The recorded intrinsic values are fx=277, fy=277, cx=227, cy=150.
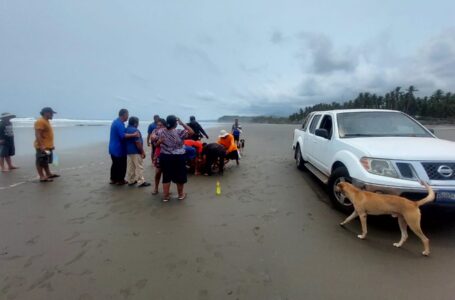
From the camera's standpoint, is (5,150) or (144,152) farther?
(5,150)

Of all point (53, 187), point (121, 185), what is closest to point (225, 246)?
point (121, 185)

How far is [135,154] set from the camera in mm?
6836

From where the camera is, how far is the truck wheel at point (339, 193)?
15.1 feet

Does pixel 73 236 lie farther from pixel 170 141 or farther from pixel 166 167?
pixel 170 141

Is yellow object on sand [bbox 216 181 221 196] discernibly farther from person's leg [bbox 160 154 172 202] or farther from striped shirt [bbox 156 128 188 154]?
striped shirt [bbox 156 128 188 154]

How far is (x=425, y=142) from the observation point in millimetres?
4594

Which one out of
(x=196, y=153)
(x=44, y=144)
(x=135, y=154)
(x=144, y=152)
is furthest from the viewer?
(x=196, y=153)

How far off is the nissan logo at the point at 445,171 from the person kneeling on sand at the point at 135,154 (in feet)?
19.0

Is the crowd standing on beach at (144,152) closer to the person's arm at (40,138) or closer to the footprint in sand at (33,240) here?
the person's arm at (40,138)

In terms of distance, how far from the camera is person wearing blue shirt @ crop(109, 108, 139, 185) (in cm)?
666

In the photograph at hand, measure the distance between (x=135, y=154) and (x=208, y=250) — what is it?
4012 millimetres

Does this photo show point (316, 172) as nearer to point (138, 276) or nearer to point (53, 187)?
point (138, 276)

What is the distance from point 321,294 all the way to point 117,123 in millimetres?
5755

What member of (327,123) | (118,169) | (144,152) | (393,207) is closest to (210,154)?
(144,152)
